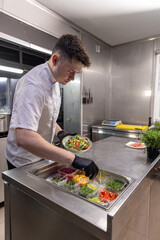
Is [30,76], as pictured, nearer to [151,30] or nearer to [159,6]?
[159,6]

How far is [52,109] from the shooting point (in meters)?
1.23

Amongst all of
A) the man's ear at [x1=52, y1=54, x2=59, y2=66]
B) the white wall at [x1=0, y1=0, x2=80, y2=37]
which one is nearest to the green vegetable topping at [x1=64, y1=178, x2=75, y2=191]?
the man's ear at [x1=52, y1=54, x2=59, y2=66]

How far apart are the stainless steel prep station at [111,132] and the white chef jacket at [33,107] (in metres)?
1.89

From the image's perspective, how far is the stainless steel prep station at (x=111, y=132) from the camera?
287 centimetres

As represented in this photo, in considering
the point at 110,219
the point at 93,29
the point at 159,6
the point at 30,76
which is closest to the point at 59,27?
the point at 93,29

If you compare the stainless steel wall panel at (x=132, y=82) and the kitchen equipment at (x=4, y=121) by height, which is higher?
the stainless steel wall panel at (x=132, y=82)

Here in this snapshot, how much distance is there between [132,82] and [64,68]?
276 cm

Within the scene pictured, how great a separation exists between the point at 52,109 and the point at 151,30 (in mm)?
2735

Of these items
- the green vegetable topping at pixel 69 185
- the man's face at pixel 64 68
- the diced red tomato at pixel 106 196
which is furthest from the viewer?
the man's face at pixel 64 68

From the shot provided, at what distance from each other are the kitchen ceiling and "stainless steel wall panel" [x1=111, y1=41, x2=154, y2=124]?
33 centimetres

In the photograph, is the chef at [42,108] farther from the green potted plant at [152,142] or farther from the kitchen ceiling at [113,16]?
the kitchen ceiling at [113,16]

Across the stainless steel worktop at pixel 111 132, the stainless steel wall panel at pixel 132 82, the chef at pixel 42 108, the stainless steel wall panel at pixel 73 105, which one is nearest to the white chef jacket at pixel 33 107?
the chef at pixel 42 108

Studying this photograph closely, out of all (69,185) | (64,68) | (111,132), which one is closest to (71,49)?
(64,68)

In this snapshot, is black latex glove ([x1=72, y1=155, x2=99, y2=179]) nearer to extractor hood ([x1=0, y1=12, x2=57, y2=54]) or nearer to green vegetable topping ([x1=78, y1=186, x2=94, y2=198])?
green vegetable topping ([x1=78, y1=186, x2=94, y2=198])
